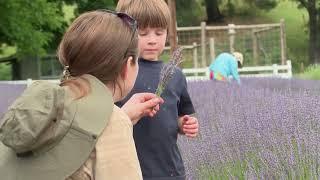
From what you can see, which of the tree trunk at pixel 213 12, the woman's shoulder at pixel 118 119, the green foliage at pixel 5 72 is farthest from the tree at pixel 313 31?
the woman's shoulder at pixel 118 119

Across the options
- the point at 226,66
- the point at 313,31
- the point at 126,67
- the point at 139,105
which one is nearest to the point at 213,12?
the point at 313,31

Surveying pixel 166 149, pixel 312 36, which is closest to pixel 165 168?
pixel 166 149

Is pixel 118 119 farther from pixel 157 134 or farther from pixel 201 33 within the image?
pixel 201 33

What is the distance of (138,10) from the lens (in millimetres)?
2641

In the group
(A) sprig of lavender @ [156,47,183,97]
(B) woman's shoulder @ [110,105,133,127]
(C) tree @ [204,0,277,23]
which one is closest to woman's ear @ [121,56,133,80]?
(B) woman's shoulder @ [110,105,133,127]

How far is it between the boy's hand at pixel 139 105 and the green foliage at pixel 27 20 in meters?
16.8

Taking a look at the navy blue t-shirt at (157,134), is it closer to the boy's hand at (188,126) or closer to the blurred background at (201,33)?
the boy's hand at (188,126)

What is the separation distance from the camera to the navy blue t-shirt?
2598 millimetres

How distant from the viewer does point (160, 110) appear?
2650mm

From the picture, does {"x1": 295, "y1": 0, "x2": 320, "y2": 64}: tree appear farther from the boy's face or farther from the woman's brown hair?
the woman's brown hair

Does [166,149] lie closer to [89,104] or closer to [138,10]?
[138,10]

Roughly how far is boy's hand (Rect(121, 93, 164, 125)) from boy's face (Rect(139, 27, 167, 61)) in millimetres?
437

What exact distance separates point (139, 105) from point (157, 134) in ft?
1.39

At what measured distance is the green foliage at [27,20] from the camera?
19.1m
